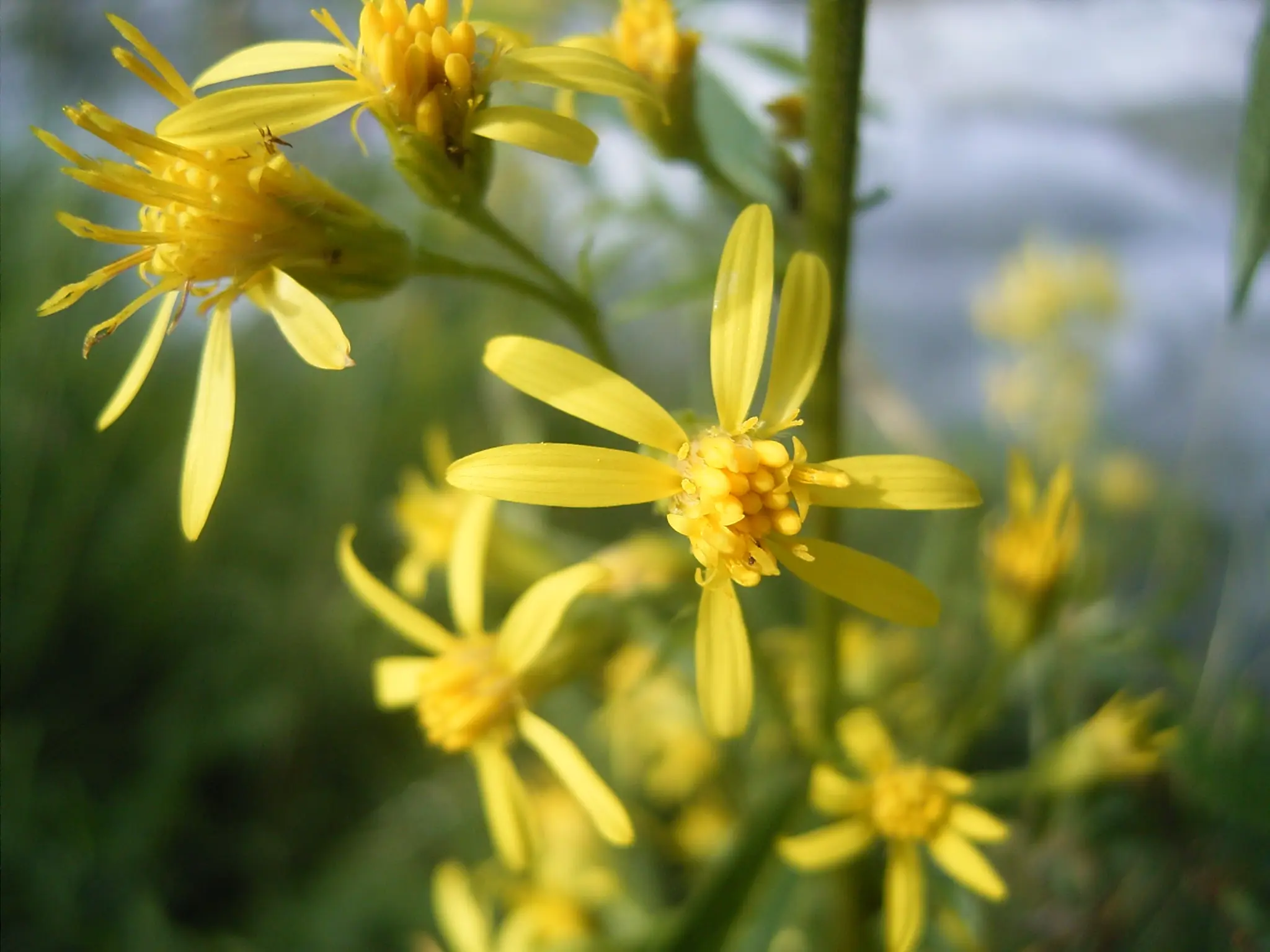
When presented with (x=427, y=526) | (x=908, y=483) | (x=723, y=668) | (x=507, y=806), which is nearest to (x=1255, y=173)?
(x=908, y=483)

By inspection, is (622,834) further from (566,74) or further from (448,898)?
(448,898)

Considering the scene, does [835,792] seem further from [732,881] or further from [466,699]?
[466,699]

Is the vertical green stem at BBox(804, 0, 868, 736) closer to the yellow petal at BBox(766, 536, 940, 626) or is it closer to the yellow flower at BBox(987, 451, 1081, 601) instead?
the yellow petal at BBox(766, 536, 940, 626)

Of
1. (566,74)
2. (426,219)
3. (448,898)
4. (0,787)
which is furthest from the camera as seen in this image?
(0,787)

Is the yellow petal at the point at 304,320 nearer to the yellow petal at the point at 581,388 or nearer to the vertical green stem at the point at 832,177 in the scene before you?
the yellow petal at the point at 581,388

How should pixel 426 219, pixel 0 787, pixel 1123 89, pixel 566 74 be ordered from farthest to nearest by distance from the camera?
pixel 1123 89 → pixel 0 787 → pixel 426 219 → pixel 566 74

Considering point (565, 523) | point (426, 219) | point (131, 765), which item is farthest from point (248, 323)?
point (426, 219)

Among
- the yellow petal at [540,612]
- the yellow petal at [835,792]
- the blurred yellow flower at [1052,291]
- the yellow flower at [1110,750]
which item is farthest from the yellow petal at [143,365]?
the blurred yellow flower at [1052,291]
